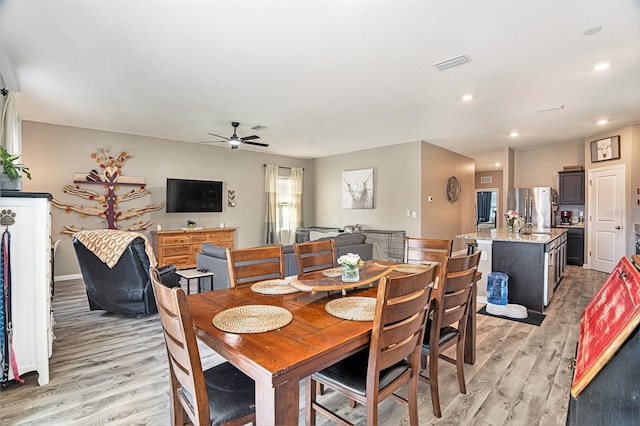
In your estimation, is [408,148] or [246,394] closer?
[246,394]

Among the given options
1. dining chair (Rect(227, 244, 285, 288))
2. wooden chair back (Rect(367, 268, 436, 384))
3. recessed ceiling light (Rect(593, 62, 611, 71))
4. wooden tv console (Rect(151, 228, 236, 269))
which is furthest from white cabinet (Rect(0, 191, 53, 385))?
recessed ceiling light (Rect(593, 62, 611, 71))

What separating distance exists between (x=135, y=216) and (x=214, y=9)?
5.09 m

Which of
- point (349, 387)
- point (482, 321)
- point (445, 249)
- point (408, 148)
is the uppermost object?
point (408, 148)

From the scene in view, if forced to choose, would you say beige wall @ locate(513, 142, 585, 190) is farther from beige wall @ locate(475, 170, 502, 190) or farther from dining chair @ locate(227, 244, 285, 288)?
dining chair @ locate(227, 244, 285, 288)

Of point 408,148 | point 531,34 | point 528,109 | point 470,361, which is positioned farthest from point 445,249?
point 408,148

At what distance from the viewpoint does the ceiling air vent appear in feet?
9.89

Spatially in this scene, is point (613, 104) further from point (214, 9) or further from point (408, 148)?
point (214, 9)

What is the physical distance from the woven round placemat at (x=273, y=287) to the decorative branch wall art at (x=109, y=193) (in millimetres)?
5135

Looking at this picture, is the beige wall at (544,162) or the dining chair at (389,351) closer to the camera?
the dining chair at (389,351)

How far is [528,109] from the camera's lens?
461 cm

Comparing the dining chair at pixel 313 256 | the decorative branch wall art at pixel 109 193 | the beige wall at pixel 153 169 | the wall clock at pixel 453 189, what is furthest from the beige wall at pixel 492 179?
the decorative branch wall art at pixel 109 193

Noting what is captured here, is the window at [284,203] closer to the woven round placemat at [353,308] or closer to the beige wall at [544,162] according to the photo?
the beige wall at [544,162]

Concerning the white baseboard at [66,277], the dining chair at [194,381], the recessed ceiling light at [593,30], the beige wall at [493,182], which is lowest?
the white baseboard at [66,277]

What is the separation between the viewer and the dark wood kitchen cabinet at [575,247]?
671cm
